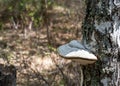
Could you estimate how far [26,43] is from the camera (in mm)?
7113

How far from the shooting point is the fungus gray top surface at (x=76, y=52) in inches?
62.7

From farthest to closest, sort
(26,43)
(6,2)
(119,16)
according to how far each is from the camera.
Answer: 1. (6,2)
2. (26,43)
3. (119,16)

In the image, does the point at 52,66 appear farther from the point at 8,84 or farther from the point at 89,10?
the point at 89,10

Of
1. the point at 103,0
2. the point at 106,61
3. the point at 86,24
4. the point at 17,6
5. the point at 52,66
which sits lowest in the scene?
the point at 52,66

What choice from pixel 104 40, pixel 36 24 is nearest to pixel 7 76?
pixel 104 40

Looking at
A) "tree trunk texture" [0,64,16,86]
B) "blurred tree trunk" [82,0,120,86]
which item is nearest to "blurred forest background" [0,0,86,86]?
"tree trunk texture" [0,64,16,86]

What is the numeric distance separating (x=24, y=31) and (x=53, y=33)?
0.67 metres

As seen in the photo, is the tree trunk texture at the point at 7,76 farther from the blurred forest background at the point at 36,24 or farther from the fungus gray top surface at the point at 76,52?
the blurred forest background at the point at 36,24

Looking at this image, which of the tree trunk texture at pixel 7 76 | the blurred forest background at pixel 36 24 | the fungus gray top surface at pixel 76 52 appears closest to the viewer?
the fungus gray top surface at pixel 76 52

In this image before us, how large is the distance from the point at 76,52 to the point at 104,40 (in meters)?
0.19

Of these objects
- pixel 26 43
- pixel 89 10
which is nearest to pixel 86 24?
pixel 89 10

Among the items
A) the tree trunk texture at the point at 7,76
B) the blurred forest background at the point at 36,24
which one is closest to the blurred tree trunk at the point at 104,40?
the tree trunk texture at the point at 7,76

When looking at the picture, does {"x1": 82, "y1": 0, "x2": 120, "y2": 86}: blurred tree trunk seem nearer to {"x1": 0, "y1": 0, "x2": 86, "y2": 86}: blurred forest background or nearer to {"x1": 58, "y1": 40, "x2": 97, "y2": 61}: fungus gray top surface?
{"x1": 58, "y1": 40, "x2": 97, "y2": 61}: fungus gray top surface

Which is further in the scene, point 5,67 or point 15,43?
point 15,43
